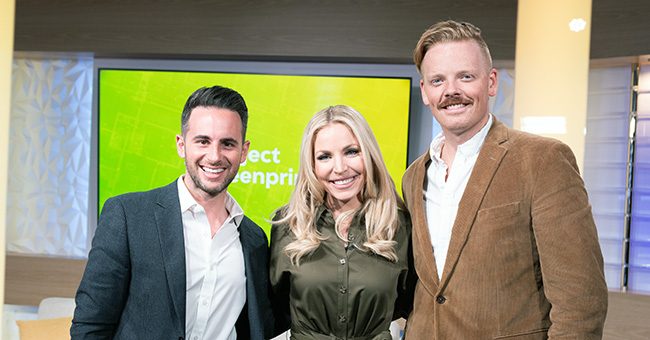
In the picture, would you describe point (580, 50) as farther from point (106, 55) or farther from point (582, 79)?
point (106, 55)

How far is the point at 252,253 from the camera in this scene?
7.69 ft

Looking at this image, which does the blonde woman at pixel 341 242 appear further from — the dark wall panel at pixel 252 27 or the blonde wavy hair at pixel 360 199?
the dark wall panel at pixel 252 27

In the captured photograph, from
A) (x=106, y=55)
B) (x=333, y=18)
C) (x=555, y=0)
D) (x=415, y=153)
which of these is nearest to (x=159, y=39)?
(x=106, y=55)

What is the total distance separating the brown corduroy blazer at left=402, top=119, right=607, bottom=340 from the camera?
1887mm

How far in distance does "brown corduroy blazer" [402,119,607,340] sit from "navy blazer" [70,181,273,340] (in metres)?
0.78

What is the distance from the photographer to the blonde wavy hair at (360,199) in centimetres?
237

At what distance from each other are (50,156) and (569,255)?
4590 millimetres

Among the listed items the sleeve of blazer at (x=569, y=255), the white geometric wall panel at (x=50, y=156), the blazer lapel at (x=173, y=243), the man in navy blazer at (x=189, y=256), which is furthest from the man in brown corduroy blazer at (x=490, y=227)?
the white geometric wall panel at (x=50, y=156)

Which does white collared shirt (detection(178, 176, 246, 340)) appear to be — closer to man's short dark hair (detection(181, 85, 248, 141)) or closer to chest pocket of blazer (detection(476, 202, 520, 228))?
man's short dark hair (detection(181, 85, 248, 141))

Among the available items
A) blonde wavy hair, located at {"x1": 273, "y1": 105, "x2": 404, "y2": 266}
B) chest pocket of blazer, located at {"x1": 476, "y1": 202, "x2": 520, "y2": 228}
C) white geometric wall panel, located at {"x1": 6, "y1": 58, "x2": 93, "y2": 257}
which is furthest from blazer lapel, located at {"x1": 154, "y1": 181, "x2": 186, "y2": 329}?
white geometric wall panel, located at {"x1": 6, "y1": 58, "x2": 93, "y2": 257}

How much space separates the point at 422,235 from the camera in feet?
7.07

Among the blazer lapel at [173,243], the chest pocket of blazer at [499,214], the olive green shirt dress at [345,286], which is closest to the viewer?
the chest pocket of blazer at [499,214]

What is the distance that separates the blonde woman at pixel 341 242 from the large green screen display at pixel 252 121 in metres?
2.52

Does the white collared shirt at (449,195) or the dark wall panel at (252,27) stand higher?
the dark wall panel at (252,27)
